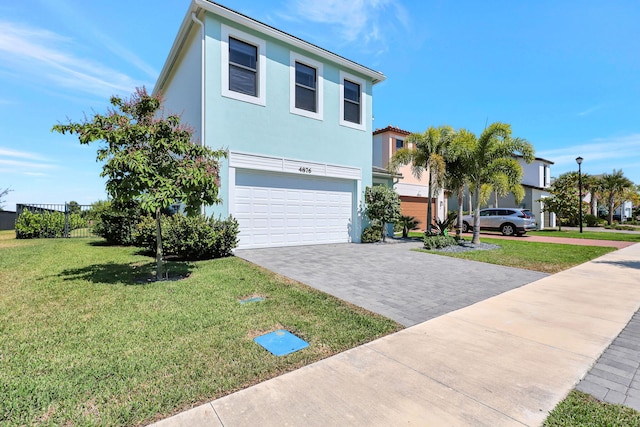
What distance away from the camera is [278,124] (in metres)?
10.6

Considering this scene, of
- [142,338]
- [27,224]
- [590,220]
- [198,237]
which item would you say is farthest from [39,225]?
[590,220]

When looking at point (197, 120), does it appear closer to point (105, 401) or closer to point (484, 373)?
point (105, 401)

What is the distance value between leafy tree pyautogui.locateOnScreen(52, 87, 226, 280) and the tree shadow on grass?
1.61 ft

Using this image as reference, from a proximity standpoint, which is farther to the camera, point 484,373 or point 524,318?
point 524,318

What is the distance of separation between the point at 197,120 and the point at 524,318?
10.2m

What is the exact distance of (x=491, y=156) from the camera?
39.9ft

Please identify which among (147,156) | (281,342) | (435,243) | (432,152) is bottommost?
(281,342)

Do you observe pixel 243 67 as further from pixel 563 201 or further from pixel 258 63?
pixel 563 201

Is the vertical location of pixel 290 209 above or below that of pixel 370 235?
above

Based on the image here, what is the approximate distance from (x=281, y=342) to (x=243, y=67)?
31.4 feet

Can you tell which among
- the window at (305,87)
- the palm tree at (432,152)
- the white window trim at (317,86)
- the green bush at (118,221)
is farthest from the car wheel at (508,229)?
the green bush at (118,221)

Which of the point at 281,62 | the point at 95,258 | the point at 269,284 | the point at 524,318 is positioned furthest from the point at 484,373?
the point at 281,62

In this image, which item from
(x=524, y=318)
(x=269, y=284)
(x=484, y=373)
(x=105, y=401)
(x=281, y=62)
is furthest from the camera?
(x=281, y=62)

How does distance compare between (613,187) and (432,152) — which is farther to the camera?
(613,187)
